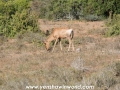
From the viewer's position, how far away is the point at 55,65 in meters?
13.2

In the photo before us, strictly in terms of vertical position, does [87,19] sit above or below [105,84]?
below

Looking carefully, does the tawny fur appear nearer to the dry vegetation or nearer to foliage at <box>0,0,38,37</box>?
the dry vegetation

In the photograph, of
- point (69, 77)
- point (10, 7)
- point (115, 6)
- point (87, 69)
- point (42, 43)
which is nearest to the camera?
point (69, 77)

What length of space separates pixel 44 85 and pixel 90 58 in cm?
A: 565

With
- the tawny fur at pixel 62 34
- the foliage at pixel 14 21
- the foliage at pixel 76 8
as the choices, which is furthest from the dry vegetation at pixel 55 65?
the foliage at pixel 76 8

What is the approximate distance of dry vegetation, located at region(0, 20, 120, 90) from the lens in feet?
31.2

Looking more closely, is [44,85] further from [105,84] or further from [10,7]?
[10,7]

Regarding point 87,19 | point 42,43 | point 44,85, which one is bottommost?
point 87,19

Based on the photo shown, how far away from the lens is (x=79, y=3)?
40.3 m

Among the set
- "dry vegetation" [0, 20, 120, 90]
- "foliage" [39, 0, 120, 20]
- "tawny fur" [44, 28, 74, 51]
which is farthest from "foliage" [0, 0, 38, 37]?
"foliage" [39, 0, 120, 20]

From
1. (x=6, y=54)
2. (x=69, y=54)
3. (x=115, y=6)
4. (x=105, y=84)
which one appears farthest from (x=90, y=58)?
(x=115, y=6)

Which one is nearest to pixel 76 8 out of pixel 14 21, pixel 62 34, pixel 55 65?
pixel 14 21

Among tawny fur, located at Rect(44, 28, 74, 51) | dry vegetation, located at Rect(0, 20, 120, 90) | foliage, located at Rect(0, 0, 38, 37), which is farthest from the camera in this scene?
foliage, located at Rect(0, 0, 38, 37)

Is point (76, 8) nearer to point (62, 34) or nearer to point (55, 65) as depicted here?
point (62, 34)
